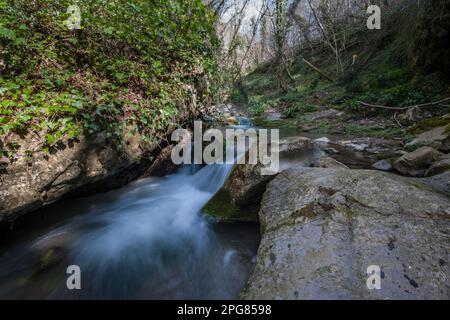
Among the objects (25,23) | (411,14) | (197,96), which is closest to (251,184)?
(197,96)

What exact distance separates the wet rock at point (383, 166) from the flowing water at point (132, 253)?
2750 mm

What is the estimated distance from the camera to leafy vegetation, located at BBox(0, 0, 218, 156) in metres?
2.95

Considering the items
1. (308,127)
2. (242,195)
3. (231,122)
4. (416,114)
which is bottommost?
(242,195)

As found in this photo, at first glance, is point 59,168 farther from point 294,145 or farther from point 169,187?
point 294,145

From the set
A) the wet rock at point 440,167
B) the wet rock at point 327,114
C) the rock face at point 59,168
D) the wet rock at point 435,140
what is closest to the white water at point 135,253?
the rock face at point 59,168

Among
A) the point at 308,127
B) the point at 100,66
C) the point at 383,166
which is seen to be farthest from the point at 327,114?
the point at 100,66

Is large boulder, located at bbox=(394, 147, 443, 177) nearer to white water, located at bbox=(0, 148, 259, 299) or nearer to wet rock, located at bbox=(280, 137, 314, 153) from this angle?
wet rock, located at bbox=(280, 137, 314, 153)

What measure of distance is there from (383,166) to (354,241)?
126 inches

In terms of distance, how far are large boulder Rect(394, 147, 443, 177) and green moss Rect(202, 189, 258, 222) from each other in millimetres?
2688

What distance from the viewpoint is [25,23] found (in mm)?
3672

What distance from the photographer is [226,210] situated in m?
3.66

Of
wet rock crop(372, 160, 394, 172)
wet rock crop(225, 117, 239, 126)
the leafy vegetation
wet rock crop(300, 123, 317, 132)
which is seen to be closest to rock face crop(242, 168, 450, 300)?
wet rock crop(372, 160, 394, 172)

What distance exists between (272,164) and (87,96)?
2.83 m
